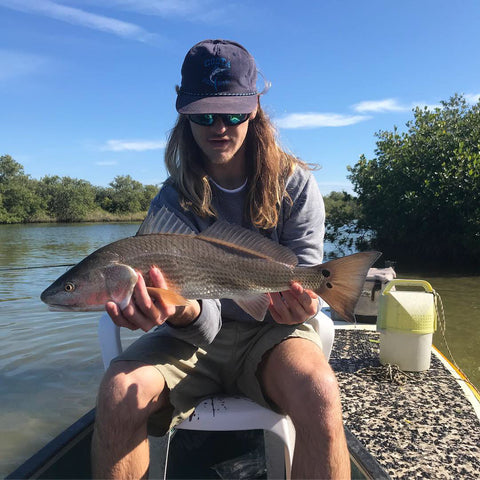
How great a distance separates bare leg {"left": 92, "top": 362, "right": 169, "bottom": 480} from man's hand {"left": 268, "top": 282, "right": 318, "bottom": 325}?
2.66ft

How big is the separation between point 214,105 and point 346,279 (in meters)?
1.34

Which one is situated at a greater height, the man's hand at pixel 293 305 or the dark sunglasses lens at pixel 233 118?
the dark sunglasses lens at pixel 233 118

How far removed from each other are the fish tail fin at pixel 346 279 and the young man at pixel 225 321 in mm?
142

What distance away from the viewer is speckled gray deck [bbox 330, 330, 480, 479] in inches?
110

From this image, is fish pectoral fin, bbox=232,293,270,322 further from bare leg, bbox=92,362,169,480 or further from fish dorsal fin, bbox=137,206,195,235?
bare leg, bbox=92,362,169,480

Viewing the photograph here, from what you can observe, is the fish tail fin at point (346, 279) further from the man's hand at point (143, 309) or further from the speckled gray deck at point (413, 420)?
the speckled gray deck at point (413, 420)

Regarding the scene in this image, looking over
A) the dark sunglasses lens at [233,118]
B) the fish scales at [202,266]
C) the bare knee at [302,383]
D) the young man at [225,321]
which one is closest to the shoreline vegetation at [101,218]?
the young man at [225,321]

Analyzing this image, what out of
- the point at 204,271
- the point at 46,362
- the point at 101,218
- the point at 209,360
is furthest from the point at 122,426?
the point at 101,218

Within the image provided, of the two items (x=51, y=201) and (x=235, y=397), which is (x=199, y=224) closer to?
(x=235, y=397)

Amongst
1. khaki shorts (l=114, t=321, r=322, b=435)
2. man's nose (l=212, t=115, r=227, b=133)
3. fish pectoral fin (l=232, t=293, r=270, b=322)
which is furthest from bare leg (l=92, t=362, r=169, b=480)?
man's nose (l=212, t=115, r=227, b=133)

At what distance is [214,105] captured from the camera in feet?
9.01

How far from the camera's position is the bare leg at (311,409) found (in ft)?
6.77

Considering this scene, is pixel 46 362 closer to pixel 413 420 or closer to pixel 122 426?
pixel 122 426

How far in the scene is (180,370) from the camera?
255 cm
